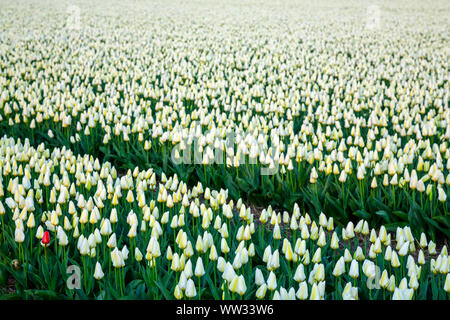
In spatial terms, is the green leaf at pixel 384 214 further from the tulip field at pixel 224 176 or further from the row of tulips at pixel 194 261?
the row of tulips at pixel 194 261

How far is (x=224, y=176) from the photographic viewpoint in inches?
179

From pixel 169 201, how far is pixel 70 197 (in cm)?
93

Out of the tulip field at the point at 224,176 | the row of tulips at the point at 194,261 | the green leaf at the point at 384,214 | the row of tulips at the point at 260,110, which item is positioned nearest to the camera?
the row of tulips at the point at 194,261

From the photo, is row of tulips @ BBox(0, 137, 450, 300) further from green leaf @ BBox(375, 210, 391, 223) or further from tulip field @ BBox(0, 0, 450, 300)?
green leaf @ BBox(375, 210, 391, 223)

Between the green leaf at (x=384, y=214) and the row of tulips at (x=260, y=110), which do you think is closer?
the green leaf at (x=384, y=214)

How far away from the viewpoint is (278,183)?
14.2 ft

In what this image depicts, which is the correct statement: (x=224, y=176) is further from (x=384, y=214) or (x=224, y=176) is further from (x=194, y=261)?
(x=194, y=261)

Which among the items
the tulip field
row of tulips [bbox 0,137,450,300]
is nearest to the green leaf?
the tulip field

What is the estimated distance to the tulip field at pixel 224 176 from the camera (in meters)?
2.71

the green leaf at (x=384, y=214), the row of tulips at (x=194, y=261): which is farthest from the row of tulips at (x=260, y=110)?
the row of tulips at (x=194, y=261)

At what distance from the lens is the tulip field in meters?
2.71

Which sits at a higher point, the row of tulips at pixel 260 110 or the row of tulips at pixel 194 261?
the row of tulips at pixel 260 110

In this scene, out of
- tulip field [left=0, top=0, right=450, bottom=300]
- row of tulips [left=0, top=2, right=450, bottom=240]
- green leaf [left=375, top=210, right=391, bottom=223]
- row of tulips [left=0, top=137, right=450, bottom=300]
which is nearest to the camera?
row of tulips [left=0, top=137, right=450, bottom=300]

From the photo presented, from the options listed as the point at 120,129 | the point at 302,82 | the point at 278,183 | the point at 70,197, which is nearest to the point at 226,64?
the point at 302,82
